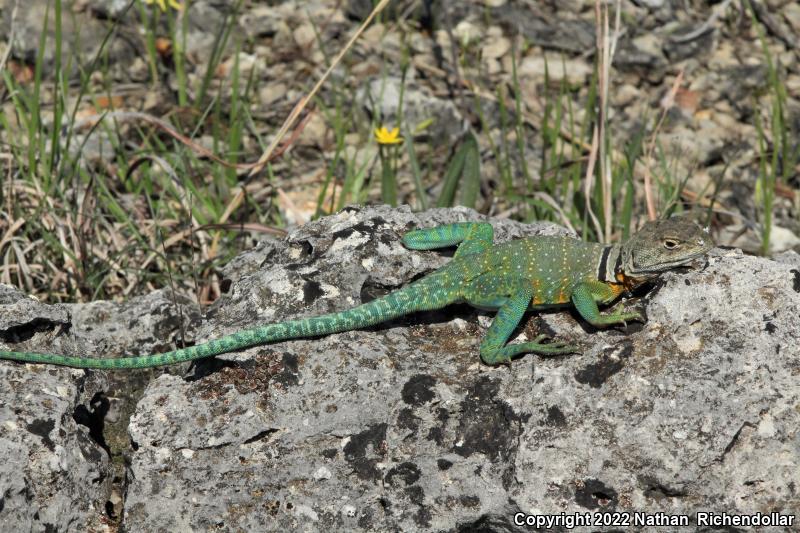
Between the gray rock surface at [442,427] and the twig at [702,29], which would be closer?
the gray rock surface at [442,427]

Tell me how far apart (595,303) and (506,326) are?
0.39 metres

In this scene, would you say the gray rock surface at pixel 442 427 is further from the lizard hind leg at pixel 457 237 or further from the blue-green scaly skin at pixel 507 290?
the lizard hind leg at pixel 457 237

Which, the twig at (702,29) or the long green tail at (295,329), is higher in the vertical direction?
the twig at (702,29)

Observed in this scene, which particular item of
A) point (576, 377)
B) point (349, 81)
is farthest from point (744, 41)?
point (576, 377)

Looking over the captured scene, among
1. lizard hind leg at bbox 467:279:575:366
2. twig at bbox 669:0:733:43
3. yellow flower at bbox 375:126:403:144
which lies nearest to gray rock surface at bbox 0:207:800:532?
lizard hind leg at bbox 467:279:575:366

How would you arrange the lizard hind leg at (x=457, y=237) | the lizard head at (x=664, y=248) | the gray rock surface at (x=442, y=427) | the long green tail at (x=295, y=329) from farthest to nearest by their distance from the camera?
the lizard hind leg at (x=457, y=237) < the lizard head at (x=664, y=248) < the long green tail at (x=295, y=329) < the gray rock surface at (x=442, y=427)

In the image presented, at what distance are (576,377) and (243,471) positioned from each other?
1254mm

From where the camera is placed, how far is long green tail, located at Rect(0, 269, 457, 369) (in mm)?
3611

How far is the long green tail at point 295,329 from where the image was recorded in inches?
142

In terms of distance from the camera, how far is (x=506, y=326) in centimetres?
376

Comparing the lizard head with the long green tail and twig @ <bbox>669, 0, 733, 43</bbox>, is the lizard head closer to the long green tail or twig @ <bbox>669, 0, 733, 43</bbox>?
the long green tail

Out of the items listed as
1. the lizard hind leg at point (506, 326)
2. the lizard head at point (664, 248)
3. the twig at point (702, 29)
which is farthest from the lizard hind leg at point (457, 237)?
the twig at point (702, 29)

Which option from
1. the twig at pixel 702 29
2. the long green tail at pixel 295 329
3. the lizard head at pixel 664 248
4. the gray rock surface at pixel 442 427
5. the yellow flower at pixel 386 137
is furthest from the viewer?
the twig at pixel 702 29

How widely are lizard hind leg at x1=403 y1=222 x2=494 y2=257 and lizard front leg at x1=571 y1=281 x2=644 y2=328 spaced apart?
508 millimetres
